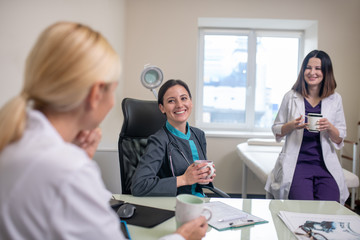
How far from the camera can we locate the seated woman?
1.38 m

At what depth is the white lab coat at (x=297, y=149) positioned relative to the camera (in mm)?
2062

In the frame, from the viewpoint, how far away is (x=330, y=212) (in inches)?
49.5

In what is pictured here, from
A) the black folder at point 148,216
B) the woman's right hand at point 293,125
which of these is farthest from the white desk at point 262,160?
the black folder at point 148,216

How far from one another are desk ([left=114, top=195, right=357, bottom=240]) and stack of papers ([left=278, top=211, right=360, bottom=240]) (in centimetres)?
3

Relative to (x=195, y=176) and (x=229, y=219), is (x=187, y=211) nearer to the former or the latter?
(x=229, y=219)

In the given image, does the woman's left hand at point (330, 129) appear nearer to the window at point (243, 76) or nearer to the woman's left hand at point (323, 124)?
the woman's left hand at point (323, 124)

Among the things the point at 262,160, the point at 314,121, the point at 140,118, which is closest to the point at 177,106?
the point at 140,118

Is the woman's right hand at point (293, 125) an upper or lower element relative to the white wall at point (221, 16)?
lower

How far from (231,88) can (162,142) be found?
290cm

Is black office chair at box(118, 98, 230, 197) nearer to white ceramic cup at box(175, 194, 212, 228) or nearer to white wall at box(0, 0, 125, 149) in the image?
white wall at box(0, 0, 125, 149)

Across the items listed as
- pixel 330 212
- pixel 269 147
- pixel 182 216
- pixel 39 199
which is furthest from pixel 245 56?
pixel 39 199

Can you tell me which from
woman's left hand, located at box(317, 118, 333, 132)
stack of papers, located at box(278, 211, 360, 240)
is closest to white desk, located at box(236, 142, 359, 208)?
woman's left hand, located at box(317, 118, 333, 132)

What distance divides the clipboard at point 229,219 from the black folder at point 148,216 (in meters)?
0.17

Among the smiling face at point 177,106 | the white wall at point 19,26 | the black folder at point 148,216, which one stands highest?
the white wall at point 19,26
